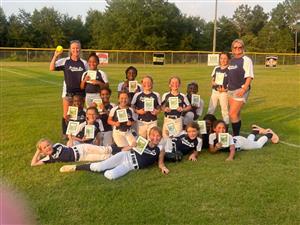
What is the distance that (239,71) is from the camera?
7.44 m

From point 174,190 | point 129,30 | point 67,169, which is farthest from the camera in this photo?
point 129,30

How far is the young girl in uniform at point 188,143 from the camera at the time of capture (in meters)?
6.43

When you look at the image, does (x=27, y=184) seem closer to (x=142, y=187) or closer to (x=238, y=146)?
(x=142, y=187)

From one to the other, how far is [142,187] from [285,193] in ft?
5.55

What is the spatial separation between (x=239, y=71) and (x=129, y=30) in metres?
55.1

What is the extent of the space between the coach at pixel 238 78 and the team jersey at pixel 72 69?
266 centimetres

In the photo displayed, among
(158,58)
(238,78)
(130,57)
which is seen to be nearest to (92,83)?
(238,78)

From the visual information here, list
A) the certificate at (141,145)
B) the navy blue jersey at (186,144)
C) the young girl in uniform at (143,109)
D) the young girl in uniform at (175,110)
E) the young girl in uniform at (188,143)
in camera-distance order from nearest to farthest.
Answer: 1. the certificate at (141,145)
2. the young girl in uniform at (188,143)
3. the navy blue jersey at (186,144)
4. the young girl in uniform at (143,109)
5. the young girl in uniform at (175,110)

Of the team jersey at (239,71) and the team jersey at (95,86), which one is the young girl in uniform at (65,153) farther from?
the team jersey at (239,71)

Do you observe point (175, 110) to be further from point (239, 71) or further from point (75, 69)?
point (75, 69)

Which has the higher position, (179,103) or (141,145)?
(179,103)

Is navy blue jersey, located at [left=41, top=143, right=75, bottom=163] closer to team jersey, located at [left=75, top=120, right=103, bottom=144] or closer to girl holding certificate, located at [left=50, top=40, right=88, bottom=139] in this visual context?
team jersey, located at [left=75, top=120, right=103, bottom=144]

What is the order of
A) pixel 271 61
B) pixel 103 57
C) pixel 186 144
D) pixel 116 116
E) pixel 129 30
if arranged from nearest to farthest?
1. pixel 186 144
2. pixel 116 116
3. pixel 103 57
4. pixel 271 61
5. pixel 129 30

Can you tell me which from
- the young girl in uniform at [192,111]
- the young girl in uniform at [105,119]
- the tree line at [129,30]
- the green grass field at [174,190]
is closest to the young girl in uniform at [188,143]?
the green grass field at [174,190]
